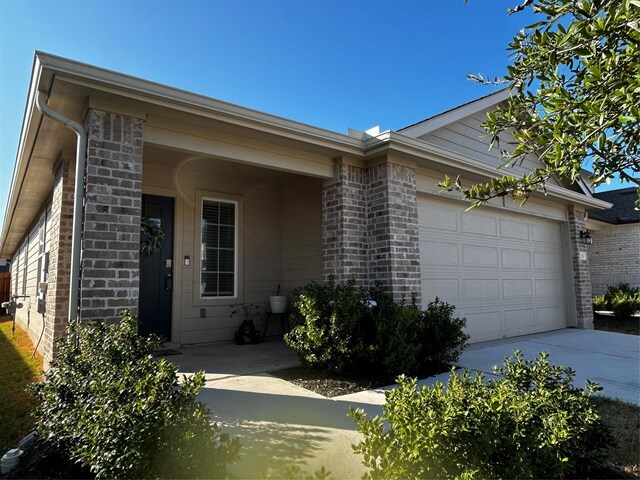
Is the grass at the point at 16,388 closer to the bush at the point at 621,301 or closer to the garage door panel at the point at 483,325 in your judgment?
the garage door panel at the point at 483,325

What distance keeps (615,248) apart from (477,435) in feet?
46.9

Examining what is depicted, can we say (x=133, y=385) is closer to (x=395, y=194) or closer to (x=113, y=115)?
(x=113, y=115)

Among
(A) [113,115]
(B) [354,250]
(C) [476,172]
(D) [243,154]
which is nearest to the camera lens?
(A) [113,115]

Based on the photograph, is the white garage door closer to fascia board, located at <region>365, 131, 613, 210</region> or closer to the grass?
fascia board, located at <region>365, 131, 613, 210</region>

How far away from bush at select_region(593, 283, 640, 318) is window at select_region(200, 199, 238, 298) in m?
10.1

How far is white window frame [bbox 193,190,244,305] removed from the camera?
6.66m

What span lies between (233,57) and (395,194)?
3.19 m

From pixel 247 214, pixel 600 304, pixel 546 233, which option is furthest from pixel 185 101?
pixel 600 304

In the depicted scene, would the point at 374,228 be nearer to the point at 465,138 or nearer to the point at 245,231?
the point at 245,231

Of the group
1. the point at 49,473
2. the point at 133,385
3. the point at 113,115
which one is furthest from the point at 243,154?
the point at 49,473

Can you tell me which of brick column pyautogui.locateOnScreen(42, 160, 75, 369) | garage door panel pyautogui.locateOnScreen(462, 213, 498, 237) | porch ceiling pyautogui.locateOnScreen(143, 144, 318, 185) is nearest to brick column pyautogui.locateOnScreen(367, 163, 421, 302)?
porch ceiling pyautogui.locateOnScreen(143, 144, 318, 185)

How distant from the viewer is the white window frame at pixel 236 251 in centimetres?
666

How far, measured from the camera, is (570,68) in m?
2.09

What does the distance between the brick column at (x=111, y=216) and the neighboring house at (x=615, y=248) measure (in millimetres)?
13069
